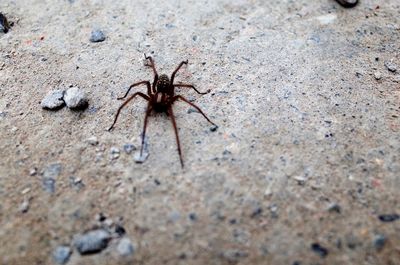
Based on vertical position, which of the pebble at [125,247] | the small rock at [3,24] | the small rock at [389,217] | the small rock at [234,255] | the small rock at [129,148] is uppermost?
the small rock at [3,24]

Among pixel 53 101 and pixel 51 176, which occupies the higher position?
pixel 53 101

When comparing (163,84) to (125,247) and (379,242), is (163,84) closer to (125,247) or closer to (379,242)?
(125,247)

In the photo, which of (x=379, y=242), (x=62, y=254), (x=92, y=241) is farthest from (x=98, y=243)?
(x=379, y=242)

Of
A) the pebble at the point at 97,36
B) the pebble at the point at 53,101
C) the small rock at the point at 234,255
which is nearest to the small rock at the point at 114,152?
the pebble at the point at 53,101

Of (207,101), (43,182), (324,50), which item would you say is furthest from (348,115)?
(43,182)

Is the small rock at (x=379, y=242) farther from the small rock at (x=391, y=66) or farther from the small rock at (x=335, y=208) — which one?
the small rock at (x=391, y=66)
